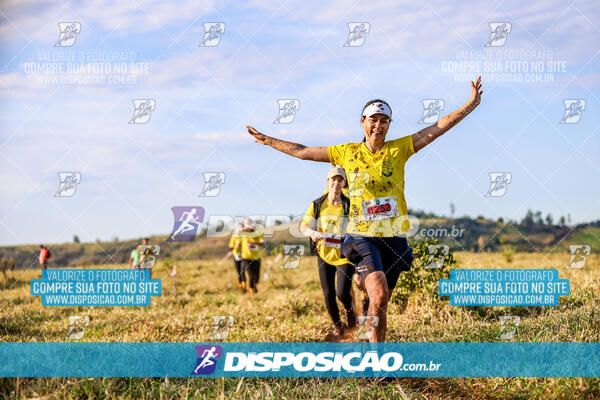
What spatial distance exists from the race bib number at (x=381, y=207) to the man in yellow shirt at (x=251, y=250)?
25.8ft

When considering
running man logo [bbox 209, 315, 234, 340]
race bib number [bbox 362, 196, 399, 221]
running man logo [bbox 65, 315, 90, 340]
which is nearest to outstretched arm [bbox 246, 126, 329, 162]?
race bib number [bbox 362, 196, 399, 221]

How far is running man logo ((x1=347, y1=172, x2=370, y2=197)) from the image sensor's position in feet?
18.5

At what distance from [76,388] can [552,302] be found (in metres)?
6.04

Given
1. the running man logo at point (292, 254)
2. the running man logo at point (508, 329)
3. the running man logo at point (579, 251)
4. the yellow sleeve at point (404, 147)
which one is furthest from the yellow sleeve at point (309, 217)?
the running man logo at point (579, 251)

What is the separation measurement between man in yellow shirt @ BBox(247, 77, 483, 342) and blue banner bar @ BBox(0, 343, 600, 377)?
769 millimetres

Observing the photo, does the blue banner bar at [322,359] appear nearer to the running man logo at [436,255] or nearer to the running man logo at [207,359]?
the running man logo at [207,359]

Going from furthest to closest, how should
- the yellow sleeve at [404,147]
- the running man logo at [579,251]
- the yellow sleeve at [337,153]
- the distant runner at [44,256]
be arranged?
the distant runner at [44,256] < the running man logo at [579,251] < the yellow sleeve at [337,153] < the yellow sleeve at [404,147]

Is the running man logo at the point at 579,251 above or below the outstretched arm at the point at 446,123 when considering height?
below

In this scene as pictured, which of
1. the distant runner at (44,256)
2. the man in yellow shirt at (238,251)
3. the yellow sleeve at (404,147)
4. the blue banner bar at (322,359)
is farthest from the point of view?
the distant runner at (44,256)

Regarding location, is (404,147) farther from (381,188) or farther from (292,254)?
(292,254)

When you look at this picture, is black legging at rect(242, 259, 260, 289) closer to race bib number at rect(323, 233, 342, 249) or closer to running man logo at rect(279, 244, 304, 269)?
running man logo at rect(279, 244, 304, 269)

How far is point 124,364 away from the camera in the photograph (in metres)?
4.90

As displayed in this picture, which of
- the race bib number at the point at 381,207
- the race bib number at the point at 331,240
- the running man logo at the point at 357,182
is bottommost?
the race bib number at the point at 331,240

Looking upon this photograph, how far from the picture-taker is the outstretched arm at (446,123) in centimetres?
561
